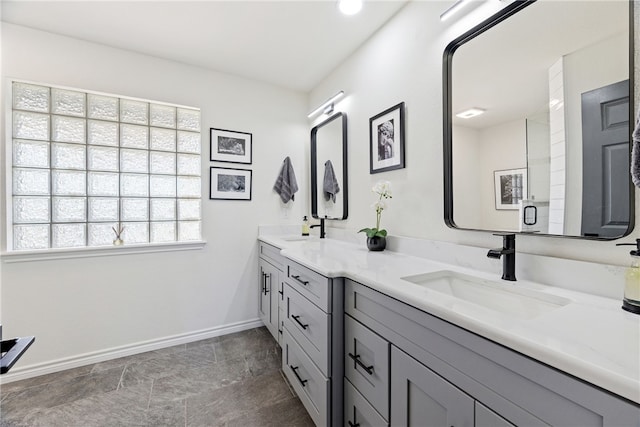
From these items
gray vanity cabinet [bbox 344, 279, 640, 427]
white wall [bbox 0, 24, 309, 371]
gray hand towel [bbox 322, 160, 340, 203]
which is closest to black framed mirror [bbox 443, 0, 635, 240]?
gray vanity cabinet [bbox 344, 279, 640, 427]

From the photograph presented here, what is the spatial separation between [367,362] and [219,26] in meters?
2.31

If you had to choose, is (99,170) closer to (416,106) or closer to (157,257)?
(157,257)

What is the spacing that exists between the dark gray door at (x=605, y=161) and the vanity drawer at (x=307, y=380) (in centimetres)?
125

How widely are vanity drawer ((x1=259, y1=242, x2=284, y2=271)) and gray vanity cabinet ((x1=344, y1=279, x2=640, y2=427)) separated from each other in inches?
40.8

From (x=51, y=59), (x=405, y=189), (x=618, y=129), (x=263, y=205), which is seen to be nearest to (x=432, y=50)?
(x=405, y=189)

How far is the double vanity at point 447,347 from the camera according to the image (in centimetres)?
52

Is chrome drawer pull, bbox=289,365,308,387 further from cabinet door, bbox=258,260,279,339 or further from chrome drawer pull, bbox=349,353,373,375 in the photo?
cabinet door, bbox=258,260,279,339

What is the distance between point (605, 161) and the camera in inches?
35.5

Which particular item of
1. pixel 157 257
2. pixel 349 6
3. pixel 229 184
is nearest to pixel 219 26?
pixel 349 6

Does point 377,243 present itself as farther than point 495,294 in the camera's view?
Yes

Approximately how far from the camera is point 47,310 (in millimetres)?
1931

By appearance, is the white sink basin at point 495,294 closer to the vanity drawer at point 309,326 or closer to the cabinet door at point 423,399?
the cabinet door at point 423,399

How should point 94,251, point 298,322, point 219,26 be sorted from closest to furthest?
point 298,322 → point 219,26 → point 94,251

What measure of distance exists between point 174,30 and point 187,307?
2243mm
